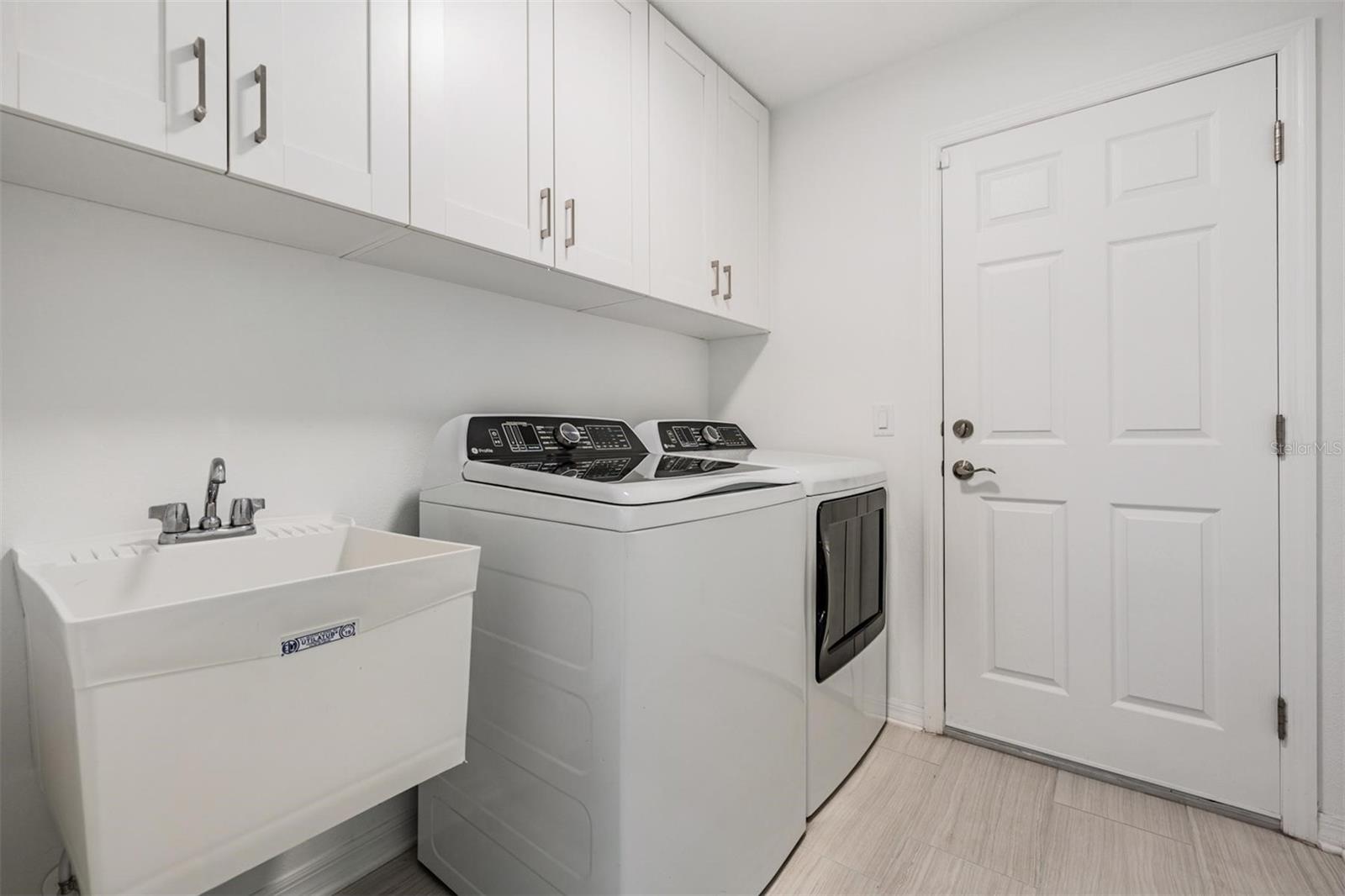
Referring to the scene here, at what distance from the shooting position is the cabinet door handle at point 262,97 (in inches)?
38.4

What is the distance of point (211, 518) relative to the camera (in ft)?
3.71

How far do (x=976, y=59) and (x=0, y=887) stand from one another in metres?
3.23

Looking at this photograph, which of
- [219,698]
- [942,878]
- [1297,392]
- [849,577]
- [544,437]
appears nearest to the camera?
[219,698]

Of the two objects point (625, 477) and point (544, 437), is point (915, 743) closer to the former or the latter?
point (625, 477)

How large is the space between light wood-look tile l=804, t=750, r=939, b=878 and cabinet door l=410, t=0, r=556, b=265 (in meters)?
1.69

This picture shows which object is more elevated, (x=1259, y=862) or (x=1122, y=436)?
(x=1122, y=436)

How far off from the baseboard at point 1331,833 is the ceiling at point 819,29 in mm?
2474

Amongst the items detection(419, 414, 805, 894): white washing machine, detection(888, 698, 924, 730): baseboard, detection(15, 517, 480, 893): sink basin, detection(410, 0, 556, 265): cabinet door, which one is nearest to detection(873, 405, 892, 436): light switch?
detection(419, 414, 805, 894): white washing machine

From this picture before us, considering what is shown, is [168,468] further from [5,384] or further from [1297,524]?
[1297,524]

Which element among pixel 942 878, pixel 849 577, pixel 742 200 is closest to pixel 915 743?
pixel 942 878

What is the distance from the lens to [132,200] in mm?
1075

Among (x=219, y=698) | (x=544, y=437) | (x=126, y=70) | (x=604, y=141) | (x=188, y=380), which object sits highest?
(x=604, y=141)

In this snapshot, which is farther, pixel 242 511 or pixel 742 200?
pixel 742 200

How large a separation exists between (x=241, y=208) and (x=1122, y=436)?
92.0 inches
